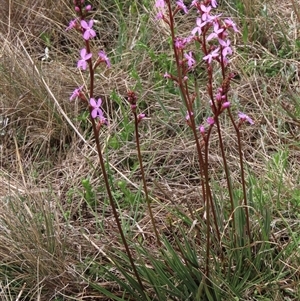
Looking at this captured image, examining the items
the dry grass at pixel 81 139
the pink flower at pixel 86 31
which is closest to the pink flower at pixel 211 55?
the pink flower at pixel 86 31

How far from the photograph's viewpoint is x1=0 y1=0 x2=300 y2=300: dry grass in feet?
7.25

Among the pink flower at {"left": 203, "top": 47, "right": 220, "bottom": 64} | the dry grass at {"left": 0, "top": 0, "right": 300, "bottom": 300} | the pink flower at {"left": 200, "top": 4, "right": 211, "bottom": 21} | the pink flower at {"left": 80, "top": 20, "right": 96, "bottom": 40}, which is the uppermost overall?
the pink flower at {"left": 200, "top": 4, "right": 211, "bottom": 21}

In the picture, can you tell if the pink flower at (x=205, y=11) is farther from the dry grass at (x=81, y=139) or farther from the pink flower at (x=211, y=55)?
the dry grass at (x=81, y=139)

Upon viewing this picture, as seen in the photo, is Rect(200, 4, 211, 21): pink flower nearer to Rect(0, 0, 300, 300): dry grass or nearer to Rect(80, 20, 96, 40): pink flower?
Rect(80, 20, 96, 40): pink flower

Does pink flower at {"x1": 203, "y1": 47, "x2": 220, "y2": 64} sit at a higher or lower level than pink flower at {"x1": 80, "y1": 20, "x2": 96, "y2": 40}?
lower

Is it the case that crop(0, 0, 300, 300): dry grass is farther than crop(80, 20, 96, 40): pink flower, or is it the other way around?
crop(0, 0, 300, 300): dry grass

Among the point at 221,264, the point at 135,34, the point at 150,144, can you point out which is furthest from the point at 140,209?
the point at 135,34

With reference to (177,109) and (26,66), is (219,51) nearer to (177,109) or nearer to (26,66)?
(177,109)

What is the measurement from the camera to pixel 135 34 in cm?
356

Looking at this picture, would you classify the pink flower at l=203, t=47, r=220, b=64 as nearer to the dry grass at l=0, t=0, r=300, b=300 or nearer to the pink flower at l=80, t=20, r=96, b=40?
the pink flower at l=80, t=20, r=96, b=40

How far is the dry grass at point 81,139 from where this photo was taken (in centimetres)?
221

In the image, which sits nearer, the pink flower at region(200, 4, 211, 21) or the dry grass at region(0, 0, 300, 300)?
the pink flower at region(200, 4, 211, 21)

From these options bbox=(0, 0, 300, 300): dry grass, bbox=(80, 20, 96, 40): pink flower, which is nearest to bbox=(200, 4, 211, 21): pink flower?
bbox=(80, 20, 96, 40): pink flower

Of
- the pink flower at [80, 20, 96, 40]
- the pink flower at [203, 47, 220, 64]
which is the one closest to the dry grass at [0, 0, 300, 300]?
the pink flower at [203, 47, 220, 64]
